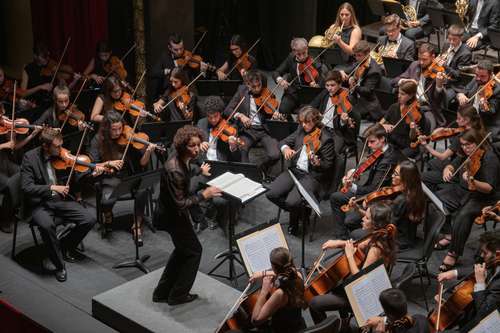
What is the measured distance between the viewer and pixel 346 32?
29.3ft

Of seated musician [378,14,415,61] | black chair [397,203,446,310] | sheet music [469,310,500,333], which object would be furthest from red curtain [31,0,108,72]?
sheet music [469,310,500,333]

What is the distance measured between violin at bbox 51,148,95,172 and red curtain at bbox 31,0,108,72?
340 cm

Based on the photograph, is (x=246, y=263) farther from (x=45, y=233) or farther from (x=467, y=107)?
(x=467, y=107)

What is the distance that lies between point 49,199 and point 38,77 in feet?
8.24

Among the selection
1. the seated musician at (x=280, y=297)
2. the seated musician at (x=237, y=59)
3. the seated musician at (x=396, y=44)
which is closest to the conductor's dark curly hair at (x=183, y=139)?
the seated musician at (x=280, y=297)

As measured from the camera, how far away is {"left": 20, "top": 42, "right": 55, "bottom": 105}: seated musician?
332 inches

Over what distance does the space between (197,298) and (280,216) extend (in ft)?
6.17

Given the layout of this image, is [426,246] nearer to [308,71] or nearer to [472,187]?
[472,187]

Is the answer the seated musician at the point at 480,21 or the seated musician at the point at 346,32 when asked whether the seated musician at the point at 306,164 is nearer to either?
the seated musician at the point at 346,32

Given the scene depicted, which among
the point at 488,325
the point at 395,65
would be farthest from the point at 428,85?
the point at 488,325

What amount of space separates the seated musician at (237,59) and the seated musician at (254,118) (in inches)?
27.5

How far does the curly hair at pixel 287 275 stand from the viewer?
469cm

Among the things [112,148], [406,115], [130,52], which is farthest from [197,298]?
[130,52]

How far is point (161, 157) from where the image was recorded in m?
7.70
